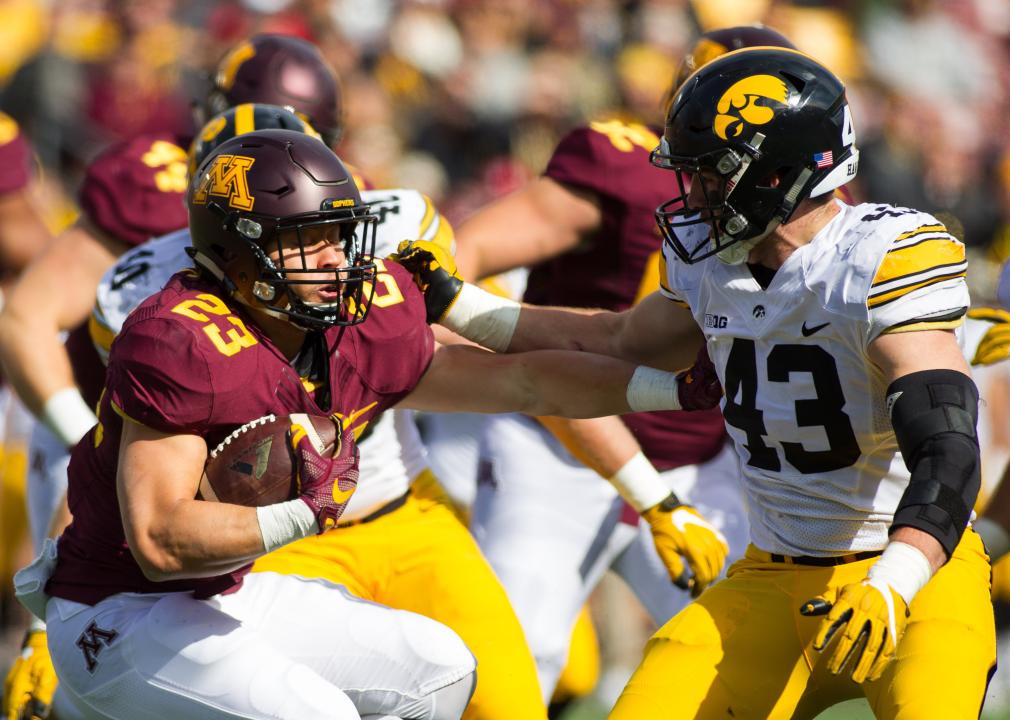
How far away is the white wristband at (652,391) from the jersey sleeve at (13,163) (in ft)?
11.1

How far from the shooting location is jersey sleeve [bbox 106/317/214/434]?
298 centimetres

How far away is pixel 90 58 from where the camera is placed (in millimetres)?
9305

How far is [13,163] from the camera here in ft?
19.6

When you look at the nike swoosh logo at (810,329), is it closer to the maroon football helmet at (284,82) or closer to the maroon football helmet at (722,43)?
the maroon football helmet at (722,43)

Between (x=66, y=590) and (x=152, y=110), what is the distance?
20.0 feet

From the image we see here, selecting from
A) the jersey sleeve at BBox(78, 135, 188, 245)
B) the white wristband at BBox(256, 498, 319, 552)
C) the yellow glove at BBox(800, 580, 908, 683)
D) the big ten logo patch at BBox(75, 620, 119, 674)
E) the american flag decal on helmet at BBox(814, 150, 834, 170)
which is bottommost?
the big ten logo patch at BBox(75, 620, 119, 674)

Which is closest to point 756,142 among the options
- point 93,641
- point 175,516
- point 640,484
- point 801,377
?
point 801,377

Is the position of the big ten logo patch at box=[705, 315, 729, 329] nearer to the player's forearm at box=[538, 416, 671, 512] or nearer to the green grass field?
the player's forearm at box=[538, 416, 671, 512]

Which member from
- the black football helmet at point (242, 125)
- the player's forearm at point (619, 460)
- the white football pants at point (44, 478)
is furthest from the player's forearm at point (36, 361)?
the player's forearm at point (619, 460)

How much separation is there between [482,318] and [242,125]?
3.40 ft

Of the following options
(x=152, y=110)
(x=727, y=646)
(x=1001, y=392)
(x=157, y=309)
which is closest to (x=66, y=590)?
(x=157, y=309)

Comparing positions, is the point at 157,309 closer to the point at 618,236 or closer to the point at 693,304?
the point at 693,304

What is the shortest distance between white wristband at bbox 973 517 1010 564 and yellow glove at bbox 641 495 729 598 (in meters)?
0.66

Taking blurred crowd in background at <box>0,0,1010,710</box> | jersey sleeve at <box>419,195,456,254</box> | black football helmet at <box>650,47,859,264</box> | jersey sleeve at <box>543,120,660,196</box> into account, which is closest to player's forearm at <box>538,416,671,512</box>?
jersey sleeve at <box>419,195,456,254</box>
